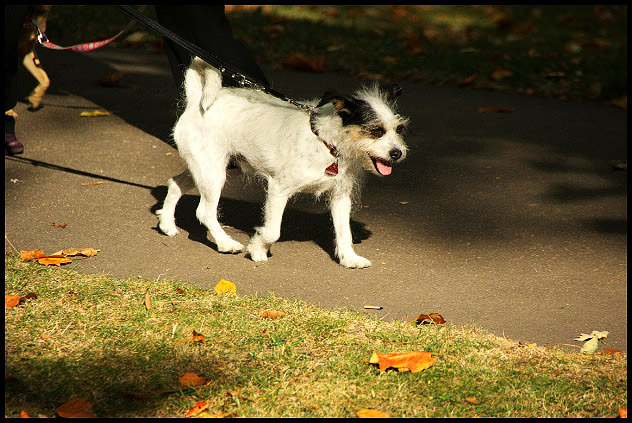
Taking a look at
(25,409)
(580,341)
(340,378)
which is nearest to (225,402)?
(340,378)

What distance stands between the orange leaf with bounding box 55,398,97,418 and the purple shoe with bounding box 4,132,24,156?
13.3 feet

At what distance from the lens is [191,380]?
306 cm

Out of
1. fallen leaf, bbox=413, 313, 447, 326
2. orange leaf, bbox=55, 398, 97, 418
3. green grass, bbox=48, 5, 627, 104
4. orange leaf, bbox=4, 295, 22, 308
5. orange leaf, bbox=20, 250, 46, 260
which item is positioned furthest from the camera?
green grass, bbox=48, 5, 627, 104

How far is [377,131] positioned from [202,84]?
1.33 m

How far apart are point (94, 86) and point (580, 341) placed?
6.66 meters

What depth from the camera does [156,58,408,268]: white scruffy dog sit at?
13.8 feet

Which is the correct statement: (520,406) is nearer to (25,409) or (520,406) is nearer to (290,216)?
(25,409)

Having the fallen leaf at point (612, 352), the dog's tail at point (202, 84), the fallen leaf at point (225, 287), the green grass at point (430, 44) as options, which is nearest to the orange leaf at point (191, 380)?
the fallen leaf at point (225, 287)

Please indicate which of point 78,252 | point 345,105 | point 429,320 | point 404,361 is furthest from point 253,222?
point 404,361

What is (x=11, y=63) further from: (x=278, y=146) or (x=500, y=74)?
(x=500, y=74)

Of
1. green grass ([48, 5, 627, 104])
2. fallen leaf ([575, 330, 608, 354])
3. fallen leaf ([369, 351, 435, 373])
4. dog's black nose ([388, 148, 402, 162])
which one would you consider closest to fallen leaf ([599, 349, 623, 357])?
fallen leaf ([575, 330, 608, 354])

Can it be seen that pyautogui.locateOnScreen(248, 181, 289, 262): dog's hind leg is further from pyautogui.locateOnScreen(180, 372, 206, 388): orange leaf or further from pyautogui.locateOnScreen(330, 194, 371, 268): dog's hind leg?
pyautogui.locateOnScreen(180, 372, 206, 388): orange leaf

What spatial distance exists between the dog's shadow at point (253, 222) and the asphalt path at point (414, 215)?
2 centimetres

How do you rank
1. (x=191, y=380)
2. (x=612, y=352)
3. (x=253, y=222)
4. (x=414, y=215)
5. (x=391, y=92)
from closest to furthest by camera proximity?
(x=191, y=380)
(x=612, y=352)
(x=391, y=92)
(x=253, y=222)
(x=414, y=215)
